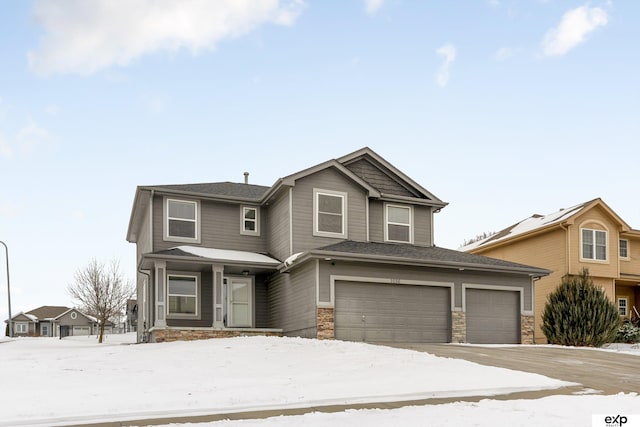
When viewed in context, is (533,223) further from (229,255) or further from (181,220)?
(181,220)

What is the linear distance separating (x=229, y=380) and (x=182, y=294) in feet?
38.6

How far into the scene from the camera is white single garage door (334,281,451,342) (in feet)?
70.1

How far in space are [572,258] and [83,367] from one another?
23.4 meters

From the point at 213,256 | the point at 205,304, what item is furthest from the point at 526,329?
the point at 205,304

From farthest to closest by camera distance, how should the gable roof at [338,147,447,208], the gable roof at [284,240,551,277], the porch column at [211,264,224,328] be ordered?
the gable roof at [338,147,447,208] → the porch column at [211,264,224,328] → the gable roof at [284,240,551,277]

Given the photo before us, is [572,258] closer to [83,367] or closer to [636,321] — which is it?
[636,321]

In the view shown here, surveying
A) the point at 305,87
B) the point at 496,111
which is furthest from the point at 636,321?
the point at 305,87

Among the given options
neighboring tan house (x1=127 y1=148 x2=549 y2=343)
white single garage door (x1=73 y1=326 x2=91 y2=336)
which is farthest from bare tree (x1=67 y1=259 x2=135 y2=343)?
white single garage door (x1=73 y1=326 x2=91 y2=336)

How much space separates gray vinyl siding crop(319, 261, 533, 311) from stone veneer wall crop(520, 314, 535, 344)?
1.42ft

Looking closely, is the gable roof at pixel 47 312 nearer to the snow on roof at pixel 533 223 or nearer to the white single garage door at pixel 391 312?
the snow on roof at pixel 533 223

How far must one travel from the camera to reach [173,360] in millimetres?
15477

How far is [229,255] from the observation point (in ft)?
78.3

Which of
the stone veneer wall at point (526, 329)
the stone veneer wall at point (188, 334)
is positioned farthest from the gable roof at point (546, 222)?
the stone veneer wall at point (188, 334)

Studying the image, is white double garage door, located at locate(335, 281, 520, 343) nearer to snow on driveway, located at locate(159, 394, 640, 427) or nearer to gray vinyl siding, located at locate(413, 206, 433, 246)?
gray vinyl siding, located at locate(413, 206, 433, 246)
